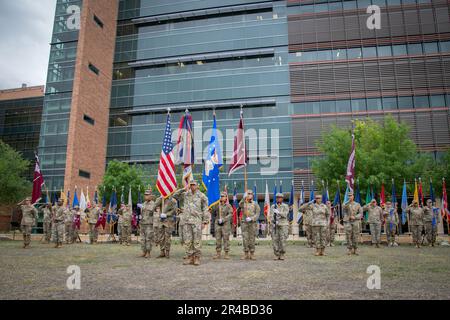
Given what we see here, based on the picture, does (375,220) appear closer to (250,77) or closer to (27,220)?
(27,220)

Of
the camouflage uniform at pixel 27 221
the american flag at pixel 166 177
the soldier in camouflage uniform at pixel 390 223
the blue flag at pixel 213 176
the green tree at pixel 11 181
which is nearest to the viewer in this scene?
the american flag at pixel 166 177

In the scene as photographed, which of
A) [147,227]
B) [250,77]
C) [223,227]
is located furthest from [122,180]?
[223,227]

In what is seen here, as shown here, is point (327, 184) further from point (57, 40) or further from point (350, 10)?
point (57, 40)

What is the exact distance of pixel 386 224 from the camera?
61.2 ft

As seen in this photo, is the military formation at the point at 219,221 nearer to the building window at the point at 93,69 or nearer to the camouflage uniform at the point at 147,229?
the camouflage uniform at the point at 147,229

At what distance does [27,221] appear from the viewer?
49.8 feet

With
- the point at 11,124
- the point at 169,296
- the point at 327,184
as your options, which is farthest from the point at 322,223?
the point at 11,124

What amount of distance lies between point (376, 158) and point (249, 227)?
510 inches

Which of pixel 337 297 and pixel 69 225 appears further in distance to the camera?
pixel 69 225

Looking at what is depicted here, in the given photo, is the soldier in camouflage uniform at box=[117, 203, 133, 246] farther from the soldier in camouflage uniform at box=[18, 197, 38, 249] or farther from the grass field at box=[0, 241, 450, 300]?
the grass field at box=[0, 241, 450, 300]

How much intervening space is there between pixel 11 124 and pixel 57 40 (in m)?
17.8

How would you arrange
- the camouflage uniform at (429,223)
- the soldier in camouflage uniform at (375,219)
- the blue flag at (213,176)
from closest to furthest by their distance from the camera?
the blue flag at (213,176), the soldier in camouflage uniform at (375,219), the camouflage uniform at (429,223)

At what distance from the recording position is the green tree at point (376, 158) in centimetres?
2114

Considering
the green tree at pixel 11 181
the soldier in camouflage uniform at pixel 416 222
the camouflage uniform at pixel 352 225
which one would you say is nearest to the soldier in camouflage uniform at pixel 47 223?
the green tree at pixel 11 181
